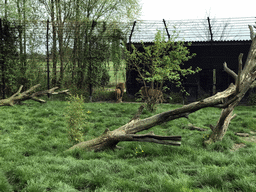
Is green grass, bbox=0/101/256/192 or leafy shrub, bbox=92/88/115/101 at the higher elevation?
leafy shrub, bbox=92/88/115/101

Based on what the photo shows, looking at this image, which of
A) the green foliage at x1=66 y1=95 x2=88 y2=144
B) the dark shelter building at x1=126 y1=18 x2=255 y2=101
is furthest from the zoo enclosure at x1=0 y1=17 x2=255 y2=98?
the green foliage at x1=66 y1=95 x2=88 y2=144

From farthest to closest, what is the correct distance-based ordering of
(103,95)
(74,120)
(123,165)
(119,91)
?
(103,95) < (119,91) < (74,120) < (123,165)

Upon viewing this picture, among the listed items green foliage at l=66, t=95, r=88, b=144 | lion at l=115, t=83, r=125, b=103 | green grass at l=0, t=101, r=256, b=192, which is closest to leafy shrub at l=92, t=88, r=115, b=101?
lion at l=115, t=83, r=125, b=103

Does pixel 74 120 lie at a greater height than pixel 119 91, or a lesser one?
lesser

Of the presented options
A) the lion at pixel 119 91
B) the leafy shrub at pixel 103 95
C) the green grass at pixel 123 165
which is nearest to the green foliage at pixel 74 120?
the green grass at pixel 123 165

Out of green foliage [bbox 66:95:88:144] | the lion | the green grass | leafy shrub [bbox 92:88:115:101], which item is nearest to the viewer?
the green grass

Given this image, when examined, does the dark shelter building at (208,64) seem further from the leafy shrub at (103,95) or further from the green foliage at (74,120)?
the green foliage at (74,120)

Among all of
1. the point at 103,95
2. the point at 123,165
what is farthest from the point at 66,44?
the point at 123,165

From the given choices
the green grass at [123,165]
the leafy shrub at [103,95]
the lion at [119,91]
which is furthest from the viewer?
the leafy shrub at [103,95]

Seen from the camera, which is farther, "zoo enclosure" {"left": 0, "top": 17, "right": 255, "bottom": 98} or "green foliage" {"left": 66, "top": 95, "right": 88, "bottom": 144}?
"zoo enclosure" {"left": 0, "top": 17, "right": 255, "bottom": 98}

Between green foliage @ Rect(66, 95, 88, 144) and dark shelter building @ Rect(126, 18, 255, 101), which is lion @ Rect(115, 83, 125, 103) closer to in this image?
dark shelter building @ Rect(126, 18, 255, 101)

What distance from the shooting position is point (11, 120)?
7.24 meters

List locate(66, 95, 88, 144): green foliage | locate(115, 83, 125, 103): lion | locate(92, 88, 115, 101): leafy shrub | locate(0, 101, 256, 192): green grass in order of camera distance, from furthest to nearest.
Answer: locate(92, 88, 115, 101): leafy shrub → locate(115, 83, 125, 103): lion → locate(66, 95, 88, 144): green foliage → locate(0, 101, 256, 192): green grass

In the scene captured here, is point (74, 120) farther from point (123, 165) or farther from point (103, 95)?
point (103, 95)
